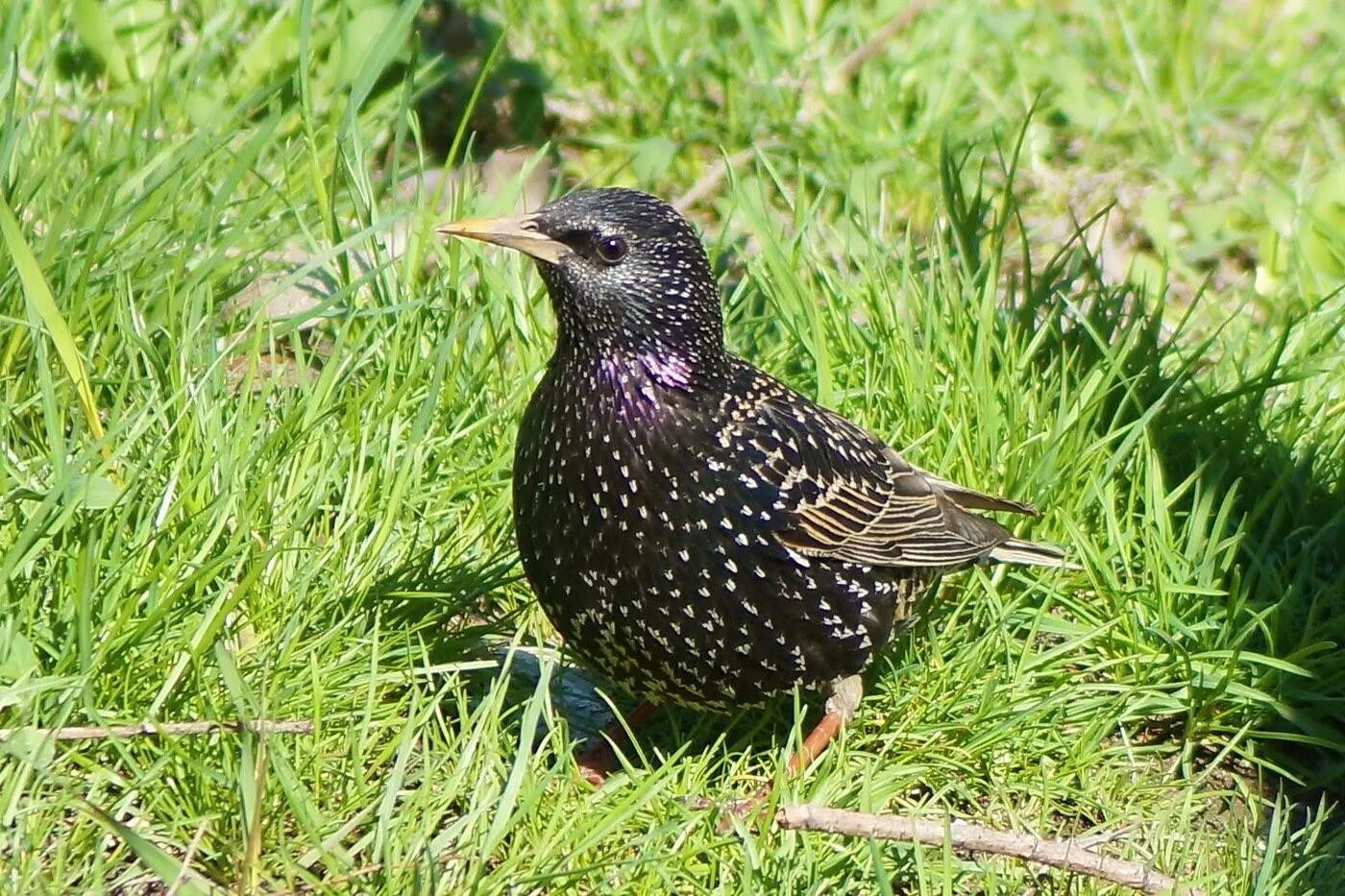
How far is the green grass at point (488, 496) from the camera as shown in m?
3.30

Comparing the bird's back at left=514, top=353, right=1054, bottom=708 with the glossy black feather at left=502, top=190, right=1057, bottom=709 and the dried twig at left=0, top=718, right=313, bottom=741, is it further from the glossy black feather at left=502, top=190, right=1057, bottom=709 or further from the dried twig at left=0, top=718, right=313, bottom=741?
the dried twig at left=0, top=718, right=313, bottom=741

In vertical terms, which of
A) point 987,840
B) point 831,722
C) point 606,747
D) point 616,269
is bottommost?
point 606,747

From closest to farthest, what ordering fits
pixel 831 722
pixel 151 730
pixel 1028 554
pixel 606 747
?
1. pixel 151 730
2. pixel 831 722
3. pixel 606 747
4. pixel 1028 554

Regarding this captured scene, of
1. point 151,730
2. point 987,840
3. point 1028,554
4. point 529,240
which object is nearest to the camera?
point 151,730

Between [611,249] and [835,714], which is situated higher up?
[611,249]

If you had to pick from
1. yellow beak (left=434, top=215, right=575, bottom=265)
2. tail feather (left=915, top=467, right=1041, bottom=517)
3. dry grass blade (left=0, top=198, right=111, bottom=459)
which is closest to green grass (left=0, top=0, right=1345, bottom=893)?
dry grass blade (left=0, top=198, right=111, bottom=459)

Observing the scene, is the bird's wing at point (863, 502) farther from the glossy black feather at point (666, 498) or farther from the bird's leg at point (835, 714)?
the bird's leg at point (835, 714)

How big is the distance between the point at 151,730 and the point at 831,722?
1.42 meters

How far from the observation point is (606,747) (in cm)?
396

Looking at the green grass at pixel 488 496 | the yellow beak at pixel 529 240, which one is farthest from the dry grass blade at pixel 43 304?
the yellow beak at pixel 529 240

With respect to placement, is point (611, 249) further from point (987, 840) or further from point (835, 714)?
point (987, 840)

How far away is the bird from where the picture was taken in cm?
357

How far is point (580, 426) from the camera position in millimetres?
3590

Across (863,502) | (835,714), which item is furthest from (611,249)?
(835,714)
